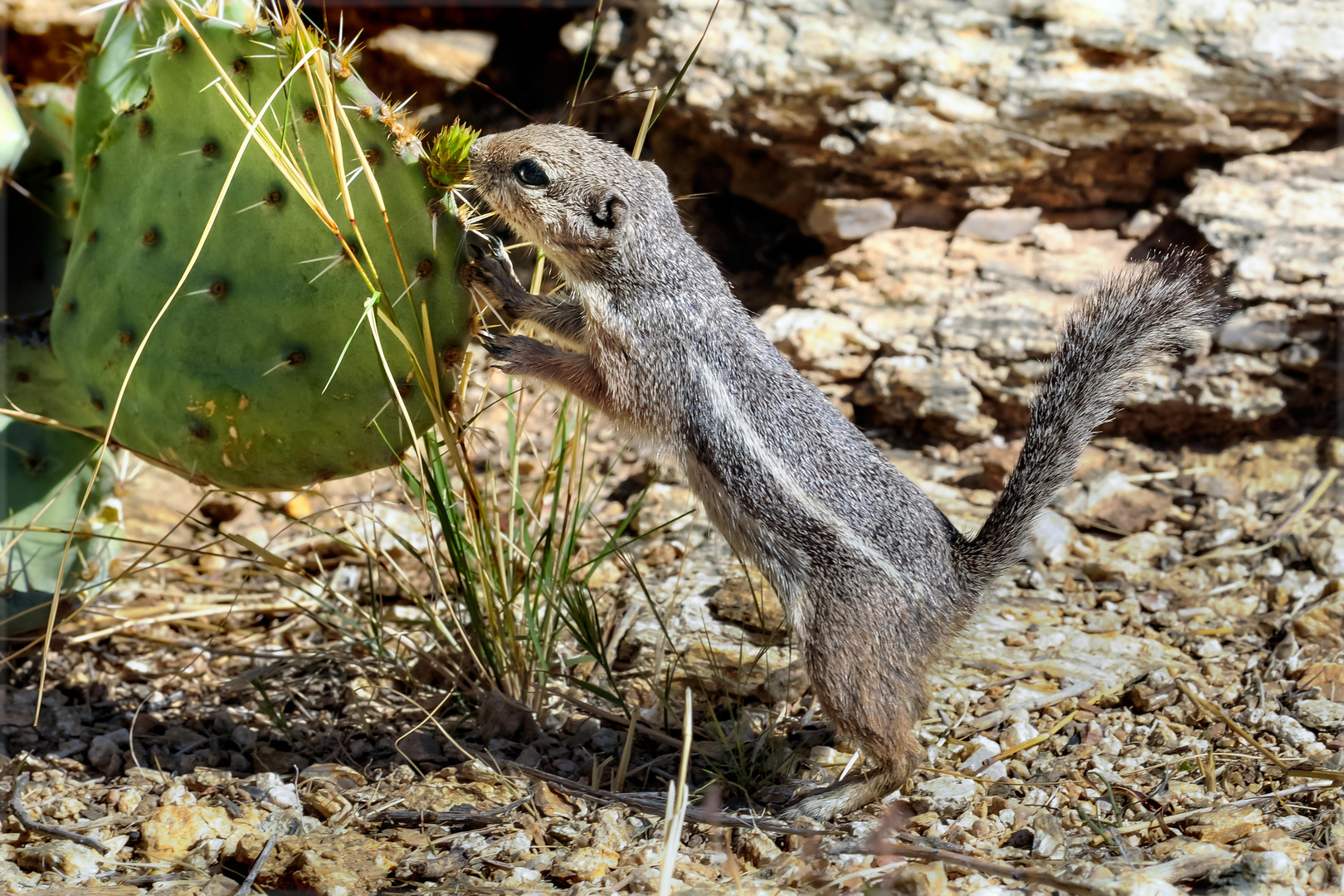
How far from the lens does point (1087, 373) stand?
9.25 feet

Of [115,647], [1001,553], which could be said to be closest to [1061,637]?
[1001,553]

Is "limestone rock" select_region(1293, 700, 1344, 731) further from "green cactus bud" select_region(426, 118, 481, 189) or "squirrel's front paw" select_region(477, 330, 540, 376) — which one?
"green cactus bud" select_region(426, 118, 481, 189)

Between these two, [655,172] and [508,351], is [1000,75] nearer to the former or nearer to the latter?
[655,172]

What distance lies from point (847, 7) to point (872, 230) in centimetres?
100

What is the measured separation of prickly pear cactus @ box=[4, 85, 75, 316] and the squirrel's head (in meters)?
1.61

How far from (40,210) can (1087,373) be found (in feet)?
11.4

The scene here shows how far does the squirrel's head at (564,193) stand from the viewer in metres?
2.89

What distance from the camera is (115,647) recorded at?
360 centimetres

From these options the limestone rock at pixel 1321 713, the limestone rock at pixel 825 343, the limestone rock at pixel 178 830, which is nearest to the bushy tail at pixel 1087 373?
the limestone rock at pixel 1321 713

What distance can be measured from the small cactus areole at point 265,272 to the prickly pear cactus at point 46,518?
2.21ft

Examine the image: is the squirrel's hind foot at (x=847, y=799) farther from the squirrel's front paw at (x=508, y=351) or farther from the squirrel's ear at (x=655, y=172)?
the squirrel's ear at (x=655, y=172)

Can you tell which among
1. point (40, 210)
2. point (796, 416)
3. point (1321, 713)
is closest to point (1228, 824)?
point (1321, 713)

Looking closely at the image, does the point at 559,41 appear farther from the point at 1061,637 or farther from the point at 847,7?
the point at 1061,637

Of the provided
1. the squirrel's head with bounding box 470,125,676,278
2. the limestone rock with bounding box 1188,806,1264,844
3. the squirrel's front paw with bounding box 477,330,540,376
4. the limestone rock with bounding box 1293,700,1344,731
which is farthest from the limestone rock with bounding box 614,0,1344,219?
the limestone rock with bounding box 1188,806,1264,844
